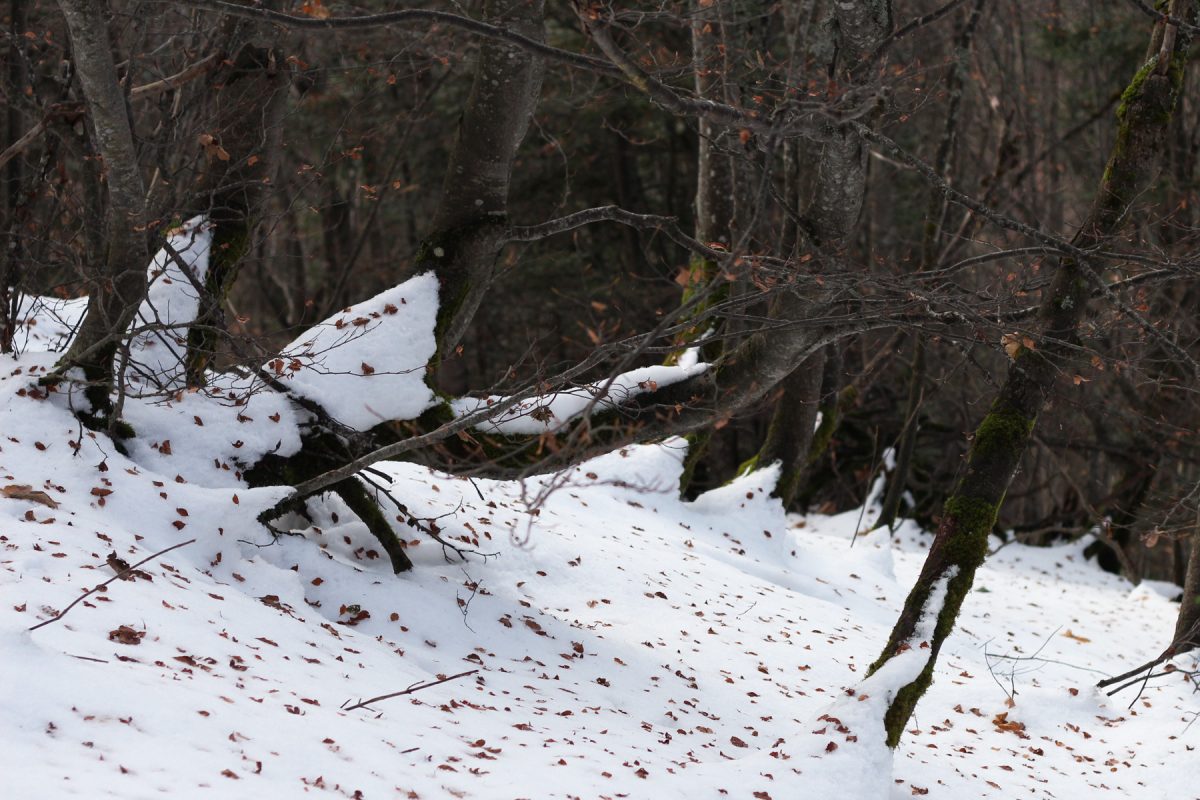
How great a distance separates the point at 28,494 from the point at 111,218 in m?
1.48

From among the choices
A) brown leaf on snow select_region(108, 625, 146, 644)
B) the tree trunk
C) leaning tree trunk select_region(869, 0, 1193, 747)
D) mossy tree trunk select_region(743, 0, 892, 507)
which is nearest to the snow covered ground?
brown leaf on snow select_region(108, 625, 146, 644)

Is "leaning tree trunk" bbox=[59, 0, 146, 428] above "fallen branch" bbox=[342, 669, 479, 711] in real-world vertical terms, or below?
above

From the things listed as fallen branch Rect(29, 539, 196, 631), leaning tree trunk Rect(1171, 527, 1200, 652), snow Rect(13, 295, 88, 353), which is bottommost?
leaning tree trunk Rect(1171, 527, 1200, 652)

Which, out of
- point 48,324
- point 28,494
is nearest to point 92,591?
point 28,494

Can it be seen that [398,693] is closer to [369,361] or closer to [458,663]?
[458,663]

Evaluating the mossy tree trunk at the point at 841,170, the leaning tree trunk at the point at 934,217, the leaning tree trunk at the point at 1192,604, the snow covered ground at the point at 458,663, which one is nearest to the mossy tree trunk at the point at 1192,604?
the leaning tree trunk at the point at 1192,604

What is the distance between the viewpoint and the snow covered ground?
3.82 m

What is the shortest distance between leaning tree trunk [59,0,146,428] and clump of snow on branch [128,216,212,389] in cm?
39

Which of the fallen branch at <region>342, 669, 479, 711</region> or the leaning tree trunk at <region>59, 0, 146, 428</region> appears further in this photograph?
the leaning tree trunk at <region>59, 0, 146, 428</region>

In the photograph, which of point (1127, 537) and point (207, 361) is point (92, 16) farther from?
point (1127, 537)

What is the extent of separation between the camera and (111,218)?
5.54 meters

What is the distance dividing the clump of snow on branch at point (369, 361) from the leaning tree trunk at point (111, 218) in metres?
0.93

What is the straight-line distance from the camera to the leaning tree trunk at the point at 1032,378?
5.64 meters

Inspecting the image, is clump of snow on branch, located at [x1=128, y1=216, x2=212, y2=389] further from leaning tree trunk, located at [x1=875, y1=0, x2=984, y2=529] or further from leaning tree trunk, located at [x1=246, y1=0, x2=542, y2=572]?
leaning tree trunk, located at [x1=875, y1=0, x2=984, y2=529]
